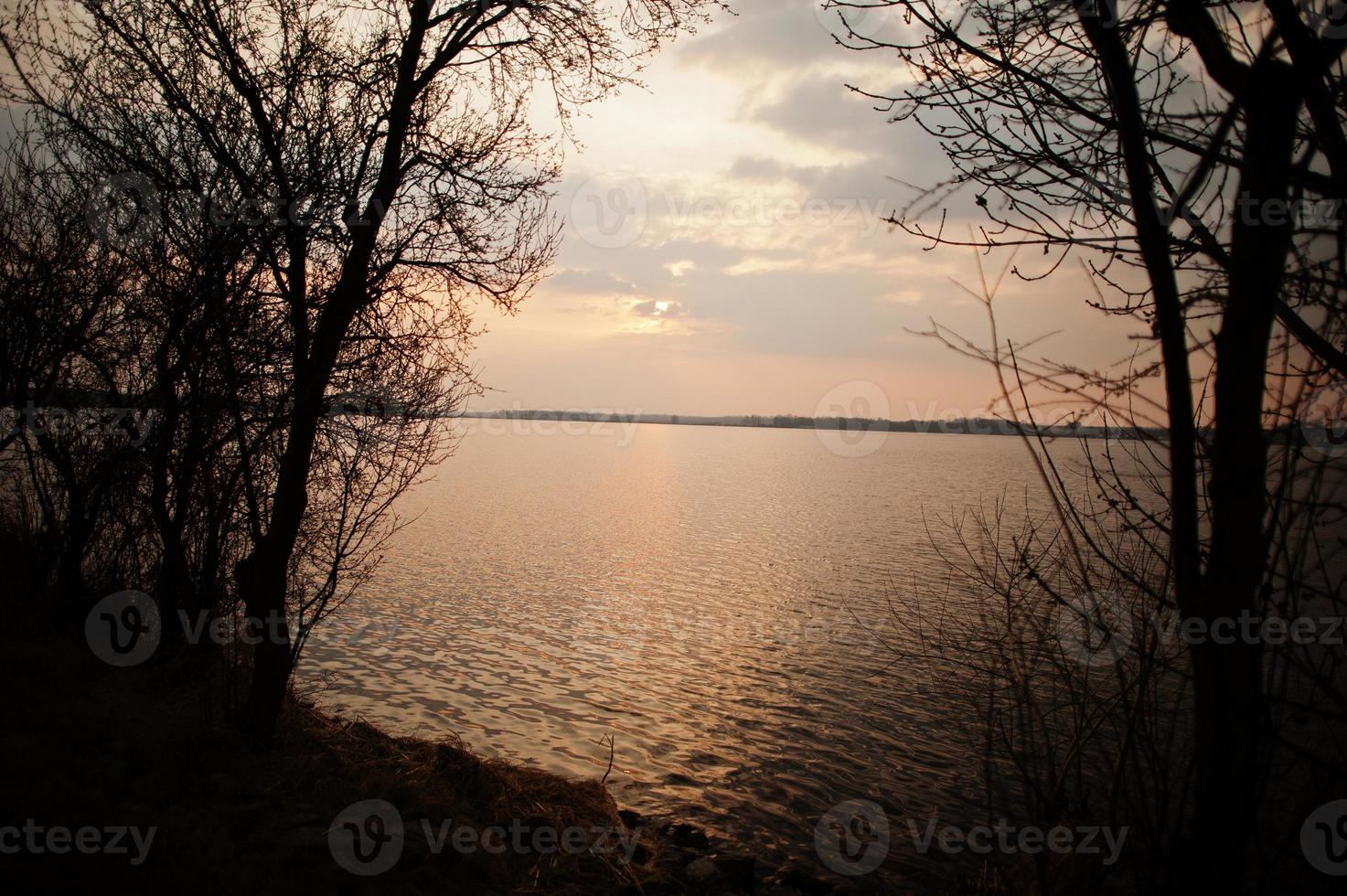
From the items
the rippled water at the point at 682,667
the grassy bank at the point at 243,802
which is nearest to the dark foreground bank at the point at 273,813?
the grassy bank at the point at 243,802

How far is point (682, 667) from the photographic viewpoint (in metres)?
→ 15.2

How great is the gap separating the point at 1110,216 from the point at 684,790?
8363 mm

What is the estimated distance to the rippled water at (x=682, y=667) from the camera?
10039 millimetres

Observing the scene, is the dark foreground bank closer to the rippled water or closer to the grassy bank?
the grassy bank

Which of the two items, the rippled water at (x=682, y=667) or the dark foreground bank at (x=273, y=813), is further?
the rippled water at (x=682, y=667)

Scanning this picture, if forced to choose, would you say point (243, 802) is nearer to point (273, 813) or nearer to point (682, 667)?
point (273, 813)

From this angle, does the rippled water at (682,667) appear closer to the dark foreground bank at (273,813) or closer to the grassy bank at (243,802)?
the dark foreground bank at (273,813)

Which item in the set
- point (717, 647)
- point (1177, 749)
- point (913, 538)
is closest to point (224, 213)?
point (717, 647)

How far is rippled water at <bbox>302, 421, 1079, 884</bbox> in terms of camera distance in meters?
10.0

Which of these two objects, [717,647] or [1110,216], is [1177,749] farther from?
[1110,216]

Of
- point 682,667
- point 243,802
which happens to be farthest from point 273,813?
point 682,667

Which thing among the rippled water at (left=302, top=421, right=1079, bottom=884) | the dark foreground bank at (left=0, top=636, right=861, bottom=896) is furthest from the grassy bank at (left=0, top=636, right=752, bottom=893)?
the rippled water at (left=302, top=421, right=1079, bottom=884)

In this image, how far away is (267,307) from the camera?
9000 mm

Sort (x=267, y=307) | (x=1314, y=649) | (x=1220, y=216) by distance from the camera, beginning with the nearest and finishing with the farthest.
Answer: (x=1220, y=216)
(x=267, y=307)
(x=1314, y=649)
